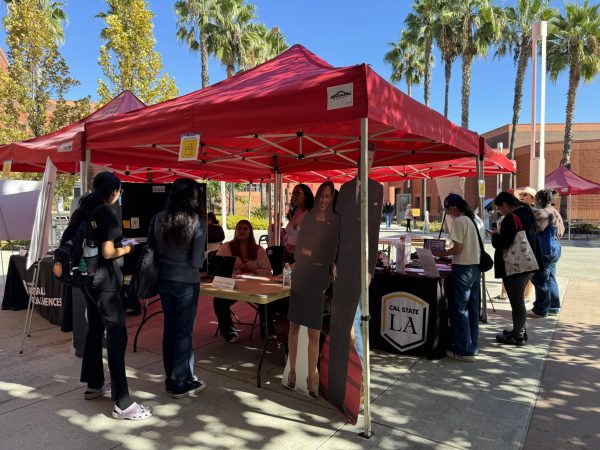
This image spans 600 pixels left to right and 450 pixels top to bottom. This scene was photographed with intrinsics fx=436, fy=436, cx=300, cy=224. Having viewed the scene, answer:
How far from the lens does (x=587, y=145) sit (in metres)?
34.6

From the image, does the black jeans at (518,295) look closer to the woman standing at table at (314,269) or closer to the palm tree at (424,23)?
the woman standing at table at (314,269)

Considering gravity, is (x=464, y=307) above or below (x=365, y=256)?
below

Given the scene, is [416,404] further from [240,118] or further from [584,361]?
[240,118]

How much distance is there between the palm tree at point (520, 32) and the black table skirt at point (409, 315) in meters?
24.2

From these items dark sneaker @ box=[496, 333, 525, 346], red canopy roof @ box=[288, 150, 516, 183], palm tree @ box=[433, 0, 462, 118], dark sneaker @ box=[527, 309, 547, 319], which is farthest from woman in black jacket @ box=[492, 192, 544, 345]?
palm tree @ box=[433, 0, 462, 118]

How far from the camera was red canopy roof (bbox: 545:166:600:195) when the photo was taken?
16844 millimetres

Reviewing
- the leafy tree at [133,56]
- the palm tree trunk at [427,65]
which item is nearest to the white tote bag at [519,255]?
the leafy tree at [133,56]

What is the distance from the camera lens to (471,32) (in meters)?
25.0

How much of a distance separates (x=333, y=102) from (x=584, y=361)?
391 centimetres

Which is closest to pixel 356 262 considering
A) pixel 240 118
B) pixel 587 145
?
pixel 240 118

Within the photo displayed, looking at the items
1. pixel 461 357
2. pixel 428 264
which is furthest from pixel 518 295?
pixel 428 264

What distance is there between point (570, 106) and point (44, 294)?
25.9m

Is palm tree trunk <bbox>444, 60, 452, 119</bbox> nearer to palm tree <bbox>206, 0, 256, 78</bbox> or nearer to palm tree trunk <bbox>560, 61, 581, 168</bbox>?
palm tree trunk <bbox>560, 61, 581, 168</bbox>

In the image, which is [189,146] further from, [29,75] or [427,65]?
[427,65]
